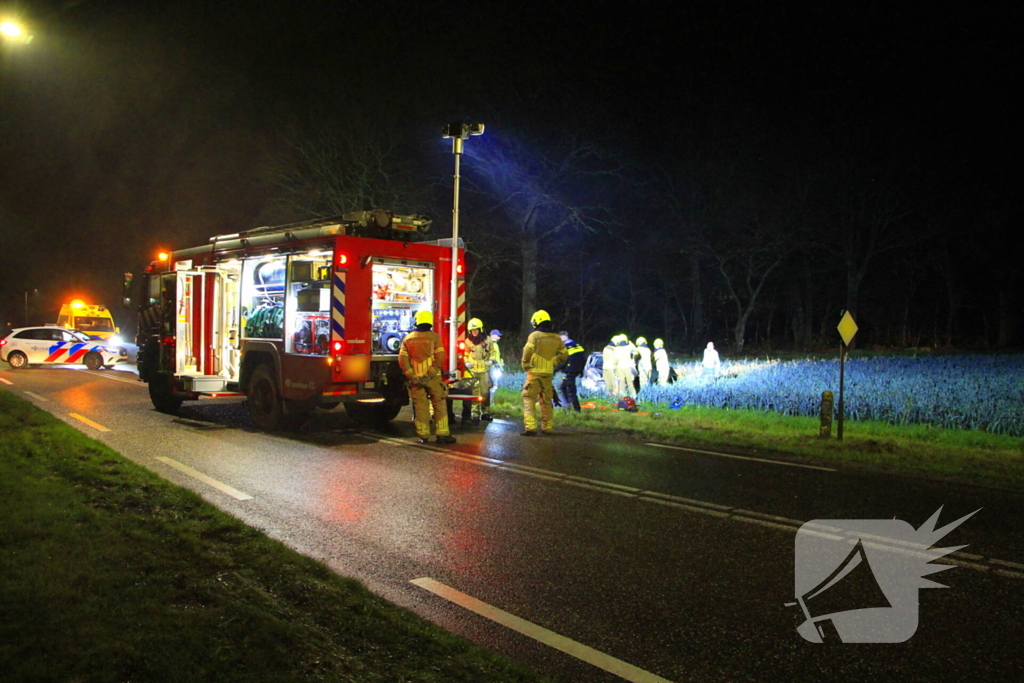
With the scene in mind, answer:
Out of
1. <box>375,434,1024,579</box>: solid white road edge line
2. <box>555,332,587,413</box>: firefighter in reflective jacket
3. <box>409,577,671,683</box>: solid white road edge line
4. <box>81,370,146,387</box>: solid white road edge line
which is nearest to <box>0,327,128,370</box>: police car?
<box>81,370,146,387</box>: solid white road edge line

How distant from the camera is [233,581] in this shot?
15.3 feet

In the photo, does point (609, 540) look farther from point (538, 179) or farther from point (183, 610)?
point (538, 179)

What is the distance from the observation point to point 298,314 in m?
11.3

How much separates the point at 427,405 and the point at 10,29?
255 inches

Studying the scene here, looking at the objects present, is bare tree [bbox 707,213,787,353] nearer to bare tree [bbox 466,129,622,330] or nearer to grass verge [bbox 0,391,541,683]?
bare tree [bbox 466,129,622,330]

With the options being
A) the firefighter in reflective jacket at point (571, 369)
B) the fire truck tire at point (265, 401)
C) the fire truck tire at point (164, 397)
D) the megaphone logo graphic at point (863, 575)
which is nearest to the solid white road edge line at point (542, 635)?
the megaphone logo graphic at point (863, 575)

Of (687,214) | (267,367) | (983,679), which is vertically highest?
(687,214)

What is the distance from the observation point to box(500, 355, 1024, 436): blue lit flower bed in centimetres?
1380

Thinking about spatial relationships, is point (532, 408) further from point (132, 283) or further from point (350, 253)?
point (132, 283)

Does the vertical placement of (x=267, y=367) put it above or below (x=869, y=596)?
above

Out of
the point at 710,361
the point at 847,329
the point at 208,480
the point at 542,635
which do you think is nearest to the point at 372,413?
the point at 208,480

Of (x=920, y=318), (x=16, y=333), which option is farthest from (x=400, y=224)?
(x=920, y=318)

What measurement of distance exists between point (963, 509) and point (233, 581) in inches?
259

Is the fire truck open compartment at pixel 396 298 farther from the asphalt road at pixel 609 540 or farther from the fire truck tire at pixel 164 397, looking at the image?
the fire truck tire at pixel 164 397
